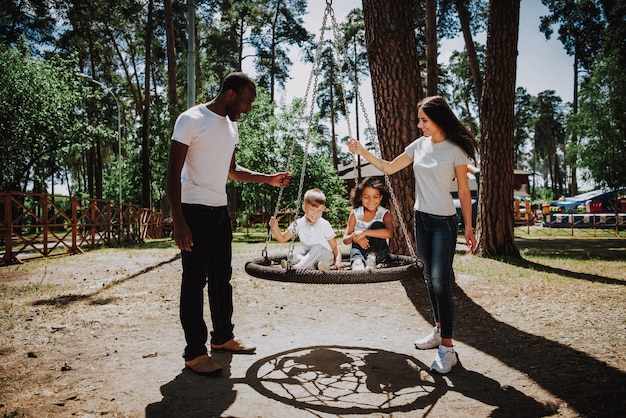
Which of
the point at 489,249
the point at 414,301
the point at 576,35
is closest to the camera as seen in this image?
the point at 414,301

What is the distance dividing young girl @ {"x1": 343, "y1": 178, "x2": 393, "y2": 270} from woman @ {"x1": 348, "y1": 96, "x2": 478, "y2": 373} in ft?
3.10

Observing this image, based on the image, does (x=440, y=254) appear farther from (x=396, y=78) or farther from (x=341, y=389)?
(x=396, y=78)

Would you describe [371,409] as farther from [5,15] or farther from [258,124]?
[5,15]

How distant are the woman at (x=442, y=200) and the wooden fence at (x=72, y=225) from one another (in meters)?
9.71

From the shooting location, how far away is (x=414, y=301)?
19.2 feet

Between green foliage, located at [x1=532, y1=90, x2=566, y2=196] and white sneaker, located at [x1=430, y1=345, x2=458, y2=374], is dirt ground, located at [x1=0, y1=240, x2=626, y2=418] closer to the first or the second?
white sneaker, located at [x1=430, y1=345, x2=458, y2=374]

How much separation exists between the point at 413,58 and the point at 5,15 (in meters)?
24.7

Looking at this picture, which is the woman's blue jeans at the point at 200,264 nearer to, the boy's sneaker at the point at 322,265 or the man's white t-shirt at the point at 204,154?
the man's white t-shirt at the point at 204,154

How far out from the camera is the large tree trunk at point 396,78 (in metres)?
5.75

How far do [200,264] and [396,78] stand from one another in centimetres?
394

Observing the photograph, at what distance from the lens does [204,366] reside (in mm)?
3268

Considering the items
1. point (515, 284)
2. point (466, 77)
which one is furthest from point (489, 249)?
point (466, 77)

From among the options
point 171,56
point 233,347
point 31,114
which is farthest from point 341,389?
point 31,114

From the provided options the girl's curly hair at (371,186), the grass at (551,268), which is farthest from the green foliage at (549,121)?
the girl's curly hair at (371,186)
